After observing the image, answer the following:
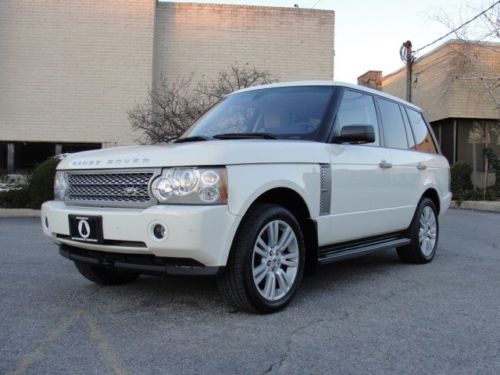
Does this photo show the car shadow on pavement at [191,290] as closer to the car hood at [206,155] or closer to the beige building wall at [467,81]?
the car hood at [206,155]

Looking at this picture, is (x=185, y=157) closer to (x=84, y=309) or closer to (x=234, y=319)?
(x=234, y=319)

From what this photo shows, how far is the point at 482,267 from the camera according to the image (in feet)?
20.9

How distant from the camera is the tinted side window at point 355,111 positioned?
5.11 m

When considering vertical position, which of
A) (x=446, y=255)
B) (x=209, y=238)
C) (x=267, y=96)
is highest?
(x=267, y=96)

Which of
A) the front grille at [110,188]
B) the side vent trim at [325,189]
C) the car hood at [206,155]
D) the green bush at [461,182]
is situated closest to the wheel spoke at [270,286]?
the side vent trim at [325,189]

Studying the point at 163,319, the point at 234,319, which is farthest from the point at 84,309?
the point at 234,319

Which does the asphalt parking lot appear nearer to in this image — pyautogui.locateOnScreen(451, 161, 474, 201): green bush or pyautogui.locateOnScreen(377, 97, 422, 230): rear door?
pyautogui.locateOnScreen(377, 97, 422, 230): rear door

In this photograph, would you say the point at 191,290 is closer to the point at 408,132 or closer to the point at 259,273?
the point at 259,273

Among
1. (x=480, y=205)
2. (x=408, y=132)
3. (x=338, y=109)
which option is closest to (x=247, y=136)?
(x=338, y=109)

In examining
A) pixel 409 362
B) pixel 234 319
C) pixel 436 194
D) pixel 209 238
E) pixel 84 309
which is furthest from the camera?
pixel 436 194

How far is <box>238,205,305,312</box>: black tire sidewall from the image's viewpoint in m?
3.94

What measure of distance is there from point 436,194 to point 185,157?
427 cm

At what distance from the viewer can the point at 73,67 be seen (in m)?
17.2

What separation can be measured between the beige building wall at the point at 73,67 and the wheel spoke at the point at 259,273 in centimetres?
1402
